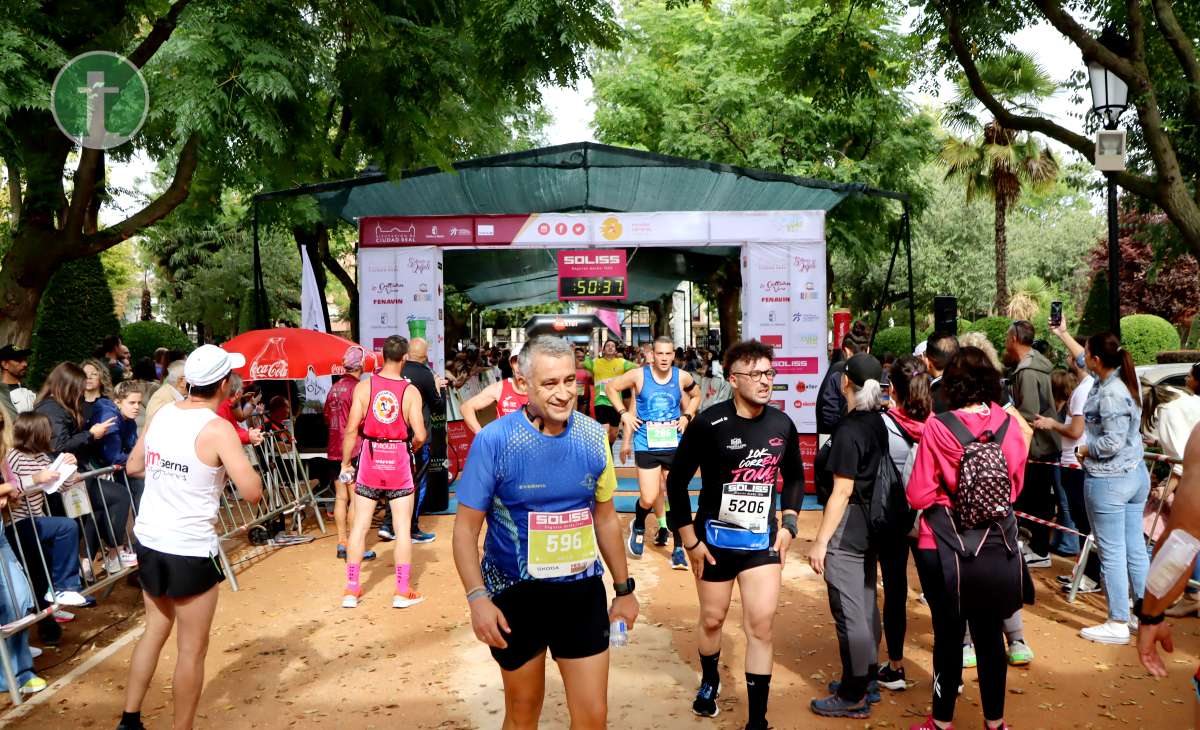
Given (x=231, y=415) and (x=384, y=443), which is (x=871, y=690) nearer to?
(x=384, y=443)

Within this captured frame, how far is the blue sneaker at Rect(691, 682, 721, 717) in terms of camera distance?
16.1 feet

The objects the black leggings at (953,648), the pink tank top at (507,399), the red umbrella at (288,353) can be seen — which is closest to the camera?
the black leggings at (953,648)

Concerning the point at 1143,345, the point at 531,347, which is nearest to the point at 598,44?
the point at 531,347

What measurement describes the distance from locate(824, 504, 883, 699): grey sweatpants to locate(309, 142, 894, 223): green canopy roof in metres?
8.47

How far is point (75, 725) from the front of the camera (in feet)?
16.3

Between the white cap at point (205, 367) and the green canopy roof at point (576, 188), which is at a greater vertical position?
the green canopy roof at point (576, 188)

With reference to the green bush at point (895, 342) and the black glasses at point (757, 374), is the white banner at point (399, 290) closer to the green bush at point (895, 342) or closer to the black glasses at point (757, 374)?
the black glasses at point (757, 374)

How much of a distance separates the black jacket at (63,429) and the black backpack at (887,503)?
18.8ft

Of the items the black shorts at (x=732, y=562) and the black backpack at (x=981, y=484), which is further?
the black shorts at (x=732, y=562)

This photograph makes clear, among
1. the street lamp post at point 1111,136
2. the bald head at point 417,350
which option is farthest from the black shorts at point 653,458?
the street lamp post at point 1111,136

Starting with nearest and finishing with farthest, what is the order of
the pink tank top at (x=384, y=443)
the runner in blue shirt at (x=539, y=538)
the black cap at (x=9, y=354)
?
1. the runner in blue shirt at (x=539, y=538)
2. the pink tank top at (x=384, y=443)
3. the black cap at (x=9, y=354)

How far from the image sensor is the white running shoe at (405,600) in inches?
280

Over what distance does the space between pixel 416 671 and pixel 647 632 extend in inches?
63.3

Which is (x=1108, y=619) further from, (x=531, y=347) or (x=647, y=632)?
(x=531, y=347)
